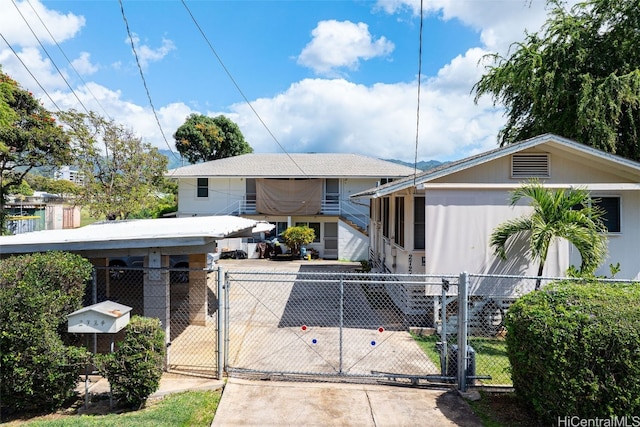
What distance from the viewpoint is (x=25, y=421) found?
500 cm

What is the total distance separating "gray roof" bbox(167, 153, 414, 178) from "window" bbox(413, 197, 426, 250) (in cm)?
1279

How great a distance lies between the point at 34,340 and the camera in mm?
5102

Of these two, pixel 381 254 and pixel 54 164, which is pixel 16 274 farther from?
pixel 54 164

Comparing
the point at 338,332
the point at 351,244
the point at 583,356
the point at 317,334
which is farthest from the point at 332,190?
the point at 583,356

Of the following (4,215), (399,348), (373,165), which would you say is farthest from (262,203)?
(399,348)

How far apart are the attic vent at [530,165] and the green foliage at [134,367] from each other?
9123mm

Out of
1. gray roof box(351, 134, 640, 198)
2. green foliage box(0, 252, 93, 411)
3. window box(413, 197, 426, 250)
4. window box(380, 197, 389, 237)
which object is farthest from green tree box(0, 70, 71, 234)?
Result: window box(413, 197, 426, 250)

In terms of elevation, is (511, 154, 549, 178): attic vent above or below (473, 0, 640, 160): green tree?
below

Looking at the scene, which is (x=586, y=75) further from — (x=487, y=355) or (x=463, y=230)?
(x=487, y=355)

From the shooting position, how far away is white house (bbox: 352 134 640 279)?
8.88 meters

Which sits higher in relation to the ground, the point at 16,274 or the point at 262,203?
the point at 262,203

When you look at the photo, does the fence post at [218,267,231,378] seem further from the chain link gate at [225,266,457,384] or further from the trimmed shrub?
the trimmed shrub

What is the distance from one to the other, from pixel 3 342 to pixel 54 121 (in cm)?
2184

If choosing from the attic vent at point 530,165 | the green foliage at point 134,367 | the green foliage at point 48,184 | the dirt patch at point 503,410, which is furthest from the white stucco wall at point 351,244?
the green foliage at point 48,184
